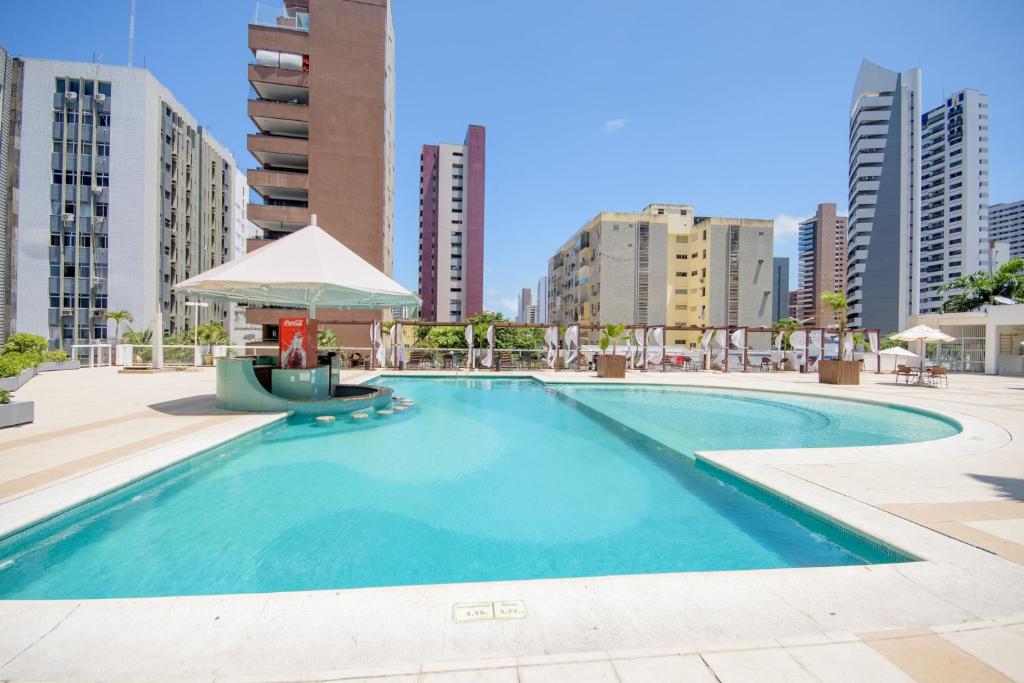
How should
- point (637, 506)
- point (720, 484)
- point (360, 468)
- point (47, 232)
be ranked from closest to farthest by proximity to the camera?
point (637, 506)
point (720, 484)
point (360, 468)
point (47, 232)

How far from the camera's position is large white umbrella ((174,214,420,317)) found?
9633 millimetres

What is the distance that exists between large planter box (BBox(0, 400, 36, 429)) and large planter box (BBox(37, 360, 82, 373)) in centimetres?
1357

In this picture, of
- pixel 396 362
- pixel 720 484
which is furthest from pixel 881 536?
pixel 396 362

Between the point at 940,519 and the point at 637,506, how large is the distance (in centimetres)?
257

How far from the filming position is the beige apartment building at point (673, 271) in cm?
5675

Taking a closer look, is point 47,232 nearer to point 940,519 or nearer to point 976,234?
point 940,519

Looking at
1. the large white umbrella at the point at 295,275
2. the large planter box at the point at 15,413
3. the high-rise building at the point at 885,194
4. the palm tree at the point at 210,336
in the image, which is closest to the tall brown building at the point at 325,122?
the palm tree at the point at 210,336

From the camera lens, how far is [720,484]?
5.64m

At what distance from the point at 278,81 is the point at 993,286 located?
52220mm

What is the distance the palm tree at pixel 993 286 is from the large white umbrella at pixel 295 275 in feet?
131

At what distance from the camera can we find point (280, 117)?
32.9 metres

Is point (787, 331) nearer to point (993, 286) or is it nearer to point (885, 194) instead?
point (993, 286)

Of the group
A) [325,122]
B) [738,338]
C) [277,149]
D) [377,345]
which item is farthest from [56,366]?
[738,338]

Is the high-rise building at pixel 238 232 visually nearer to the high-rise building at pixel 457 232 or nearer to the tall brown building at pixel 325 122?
the tall brown building at pixel 325 122
